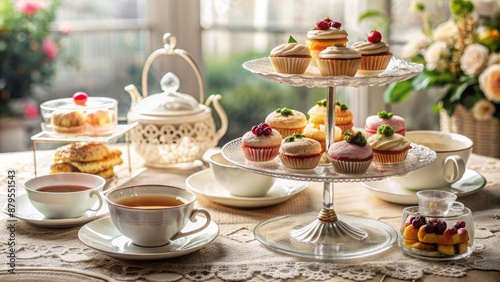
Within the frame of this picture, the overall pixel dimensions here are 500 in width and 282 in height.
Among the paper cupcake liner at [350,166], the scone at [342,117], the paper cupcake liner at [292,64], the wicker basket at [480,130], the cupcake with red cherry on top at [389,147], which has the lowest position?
the wicker basket at [480,130]

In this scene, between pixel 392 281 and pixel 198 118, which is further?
pixel 198 118

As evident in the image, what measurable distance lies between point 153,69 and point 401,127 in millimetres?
2441

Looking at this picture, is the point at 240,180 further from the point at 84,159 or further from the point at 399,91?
the point at 399,91

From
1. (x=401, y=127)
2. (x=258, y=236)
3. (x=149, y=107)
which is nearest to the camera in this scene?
(x=258, y=236)

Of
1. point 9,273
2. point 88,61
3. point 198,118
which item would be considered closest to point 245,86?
point 88,61

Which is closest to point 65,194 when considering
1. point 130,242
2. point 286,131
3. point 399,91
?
point 130,242

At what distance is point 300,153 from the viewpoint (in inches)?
57.2

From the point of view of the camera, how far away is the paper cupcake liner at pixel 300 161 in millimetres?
1461

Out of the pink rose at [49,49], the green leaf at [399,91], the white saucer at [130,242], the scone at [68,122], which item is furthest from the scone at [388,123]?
the pink rose at [49,49]

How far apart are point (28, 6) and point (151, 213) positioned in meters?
2.51

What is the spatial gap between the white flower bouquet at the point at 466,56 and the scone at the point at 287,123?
58.2 inches

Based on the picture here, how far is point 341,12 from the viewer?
3.69 metres

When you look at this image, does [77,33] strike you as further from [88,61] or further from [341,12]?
[341,12]

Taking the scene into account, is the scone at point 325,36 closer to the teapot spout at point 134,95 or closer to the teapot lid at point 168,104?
the teapot lid at point 168,104
